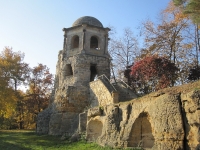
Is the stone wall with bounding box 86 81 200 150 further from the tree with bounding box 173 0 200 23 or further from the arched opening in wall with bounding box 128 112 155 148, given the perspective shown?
the tree with bounding box 173 0 200 23

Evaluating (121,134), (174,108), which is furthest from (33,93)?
(174,108)

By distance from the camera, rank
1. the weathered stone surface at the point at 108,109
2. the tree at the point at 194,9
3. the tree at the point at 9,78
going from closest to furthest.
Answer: the weathered stone surface at the point at 108,109 → the tree at the point at 194,9 → the tree at the point at 9,78

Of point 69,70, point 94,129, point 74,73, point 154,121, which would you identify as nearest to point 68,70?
point 69,70

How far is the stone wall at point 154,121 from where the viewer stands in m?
7.23

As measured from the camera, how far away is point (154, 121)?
8305 mm

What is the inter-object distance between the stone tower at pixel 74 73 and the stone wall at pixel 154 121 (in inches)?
185

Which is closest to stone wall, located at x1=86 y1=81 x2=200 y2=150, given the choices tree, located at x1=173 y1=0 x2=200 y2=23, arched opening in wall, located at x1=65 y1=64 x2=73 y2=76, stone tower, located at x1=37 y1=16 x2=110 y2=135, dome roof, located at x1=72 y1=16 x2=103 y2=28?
tree, located at x1=173 y1=0 x2=200 y2=23

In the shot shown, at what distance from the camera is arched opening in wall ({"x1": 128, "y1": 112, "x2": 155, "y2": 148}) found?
9.32 metres

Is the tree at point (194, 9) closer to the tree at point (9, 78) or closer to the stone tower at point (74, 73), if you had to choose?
the stone tower at point (74, 73)

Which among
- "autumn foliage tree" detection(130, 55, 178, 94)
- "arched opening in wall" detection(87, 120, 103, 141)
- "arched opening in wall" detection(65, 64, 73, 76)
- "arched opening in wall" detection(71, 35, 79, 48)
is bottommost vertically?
"arched opening in wall" detection(87, 120, 103, 141)

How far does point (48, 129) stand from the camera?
17.9 metres

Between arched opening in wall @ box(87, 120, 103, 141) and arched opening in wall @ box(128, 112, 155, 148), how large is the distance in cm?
293

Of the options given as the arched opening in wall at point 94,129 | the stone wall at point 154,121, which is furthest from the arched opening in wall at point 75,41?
the arched opening in wall at point 94,129

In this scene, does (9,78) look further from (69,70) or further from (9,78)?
(69,70)
